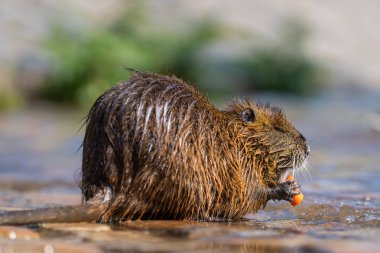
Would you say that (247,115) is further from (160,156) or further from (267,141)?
(160,156)

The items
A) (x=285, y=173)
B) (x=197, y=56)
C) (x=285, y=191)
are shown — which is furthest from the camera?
(x=197, y=56)

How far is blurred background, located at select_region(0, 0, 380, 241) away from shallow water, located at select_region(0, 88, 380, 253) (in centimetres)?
12

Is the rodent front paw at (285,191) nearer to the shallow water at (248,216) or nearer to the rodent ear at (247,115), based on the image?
the shallow water at (248,216)

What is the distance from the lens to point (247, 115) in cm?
523

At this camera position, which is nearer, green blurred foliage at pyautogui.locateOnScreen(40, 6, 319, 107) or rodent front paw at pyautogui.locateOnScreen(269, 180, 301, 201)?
rodent front paw at pyautogui.locateOnScreen(269, 180, 301, 201)

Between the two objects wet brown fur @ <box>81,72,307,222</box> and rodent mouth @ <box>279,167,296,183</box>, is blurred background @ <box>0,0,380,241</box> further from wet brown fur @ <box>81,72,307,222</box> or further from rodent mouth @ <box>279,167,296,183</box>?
wet brown fur @ <box>81,72,307,222</box>

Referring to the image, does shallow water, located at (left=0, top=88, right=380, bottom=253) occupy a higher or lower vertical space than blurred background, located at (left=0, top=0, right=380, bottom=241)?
lower

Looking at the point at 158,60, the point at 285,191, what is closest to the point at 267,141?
the point at 285,191

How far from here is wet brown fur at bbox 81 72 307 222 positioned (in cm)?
446

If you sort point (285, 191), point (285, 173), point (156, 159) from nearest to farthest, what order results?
point (156, 159), point (285, 191), point (285, 173)

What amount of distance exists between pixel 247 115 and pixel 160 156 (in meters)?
0.94

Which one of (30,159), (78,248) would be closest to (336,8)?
(30,159)

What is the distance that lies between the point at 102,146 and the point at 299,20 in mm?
14102

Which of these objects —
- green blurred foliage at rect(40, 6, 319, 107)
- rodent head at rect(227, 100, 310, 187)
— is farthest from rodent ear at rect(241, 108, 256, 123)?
green blurred foliage at rect(40, 6, 319, 107)
